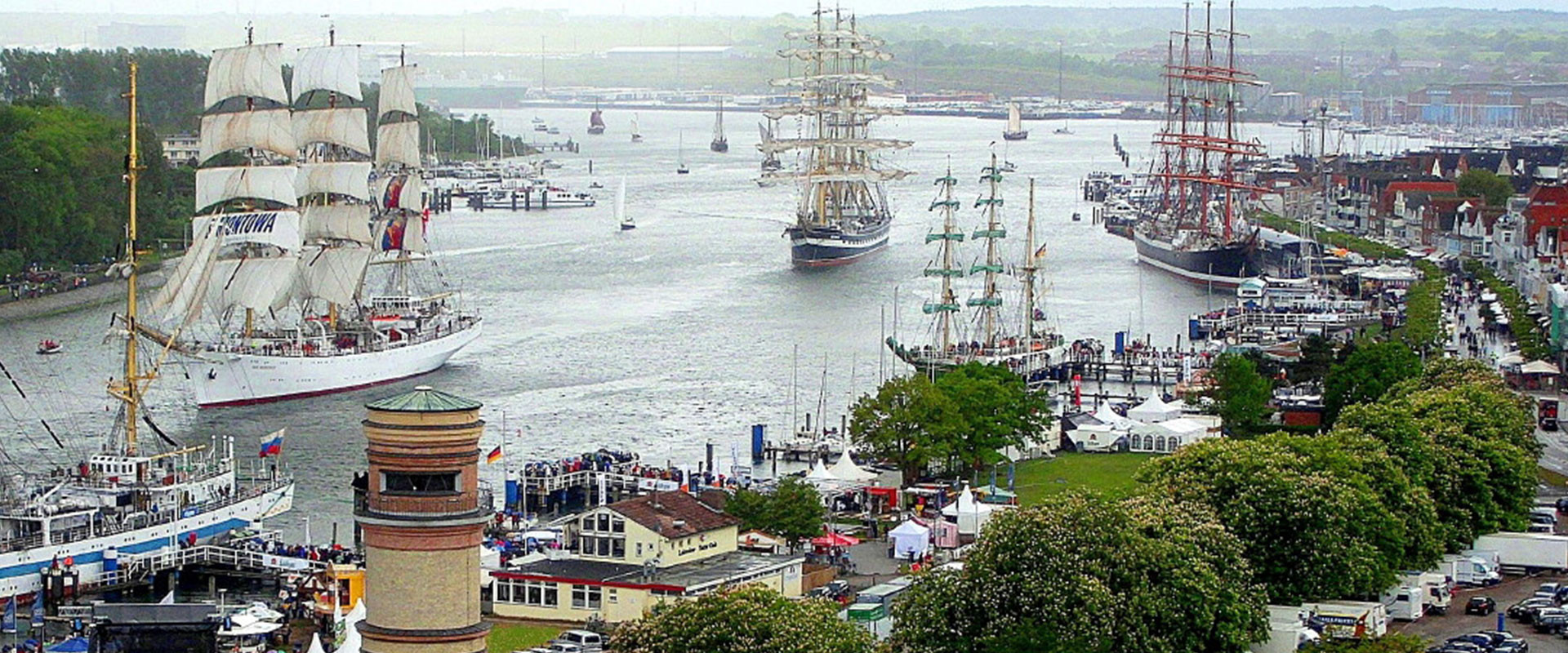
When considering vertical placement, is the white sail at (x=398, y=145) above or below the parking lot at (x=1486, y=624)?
above

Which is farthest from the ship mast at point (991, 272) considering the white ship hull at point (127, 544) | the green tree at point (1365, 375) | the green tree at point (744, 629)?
the green tree at point (744, 629)

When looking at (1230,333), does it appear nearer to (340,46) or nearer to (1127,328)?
(1127,328)

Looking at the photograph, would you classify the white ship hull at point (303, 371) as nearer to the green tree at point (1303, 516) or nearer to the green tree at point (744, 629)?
the green tree at point (1303, 516)

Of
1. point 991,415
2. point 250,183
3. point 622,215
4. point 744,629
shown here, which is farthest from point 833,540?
point 622,215

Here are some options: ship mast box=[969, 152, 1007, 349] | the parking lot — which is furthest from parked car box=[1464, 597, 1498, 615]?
ship mast box=[969, 152, 1007, 349]

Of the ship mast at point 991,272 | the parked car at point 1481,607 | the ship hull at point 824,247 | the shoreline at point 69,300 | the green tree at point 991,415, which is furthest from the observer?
the ship hull at point 824,247

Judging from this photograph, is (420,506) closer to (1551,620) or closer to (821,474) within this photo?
(1551,620)

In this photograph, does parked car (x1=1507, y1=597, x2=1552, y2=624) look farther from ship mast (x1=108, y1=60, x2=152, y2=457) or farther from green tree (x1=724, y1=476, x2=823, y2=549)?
ship mast (x1=108, y1=60, x2=152, y2=457)
